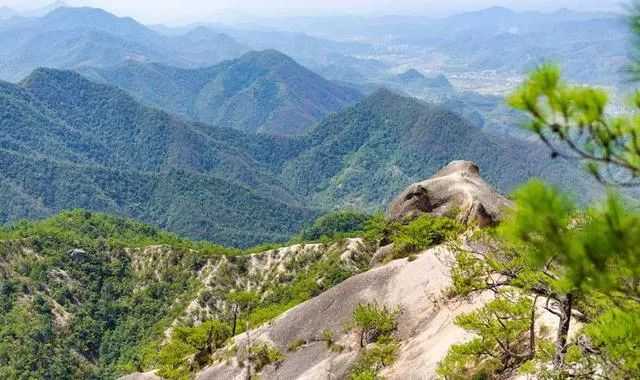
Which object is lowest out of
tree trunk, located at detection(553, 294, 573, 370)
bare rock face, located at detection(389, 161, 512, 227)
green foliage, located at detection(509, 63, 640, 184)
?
bare rock face, located at detection(389, 161, 512, 227)

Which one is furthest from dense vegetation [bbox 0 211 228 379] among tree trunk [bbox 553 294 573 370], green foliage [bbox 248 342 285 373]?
tree trunk [bbox 553 294 573 370]

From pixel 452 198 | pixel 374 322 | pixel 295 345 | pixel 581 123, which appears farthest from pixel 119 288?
pixel 581 123

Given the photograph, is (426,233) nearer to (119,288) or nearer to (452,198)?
(452,198)

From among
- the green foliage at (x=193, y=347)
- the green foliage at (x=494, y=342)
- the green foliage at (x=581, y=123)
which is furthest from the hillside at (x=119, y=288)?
the green foliage at (x=581, y=123)

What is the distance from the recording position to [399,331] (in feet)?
119

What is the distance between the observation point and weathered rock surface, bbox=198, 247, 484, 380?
3197cm

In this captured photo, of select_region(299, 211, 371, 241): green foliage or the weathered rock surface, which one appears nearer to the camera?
the weathered rock surface

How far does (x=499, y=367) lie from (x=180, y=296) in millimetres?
96649

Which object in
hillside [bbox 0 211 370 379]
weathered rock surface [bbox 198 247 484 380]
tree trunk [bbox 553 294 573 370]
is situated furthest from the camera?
hillside [bbox 0 211 370 379]

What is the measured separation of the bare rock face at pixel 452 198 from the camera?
47969 mm

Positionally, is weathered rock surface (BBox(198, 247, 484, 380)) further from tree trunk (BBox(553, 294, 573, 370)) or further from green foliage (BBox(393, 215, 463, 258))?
tree trunk (BBox(553, 294, 573, 370))

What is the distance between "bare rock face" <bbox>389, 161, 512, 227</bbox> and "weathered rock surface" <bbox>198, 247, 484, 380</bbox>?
849cm

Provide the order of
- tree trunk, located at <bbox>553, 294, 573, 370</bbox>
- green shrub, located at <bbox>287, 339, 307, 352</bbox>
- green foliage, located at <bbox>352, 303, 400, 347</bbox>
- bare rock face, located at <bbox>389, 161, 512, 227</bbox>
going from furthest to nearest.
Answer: bare rock face, located at <bbox>389, 161, 512, 227</bbox>, green shrub, located at <bbox>287, 339, 307, 352</bbox>, green foliage, located at <bbox>352, 303, 400, 347</bbox>, tree trunk, located at <bbox>553, 294, 573, 370</bbox>

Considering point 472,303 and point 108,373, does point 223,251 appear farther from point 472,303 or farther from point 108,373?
point 472,303
